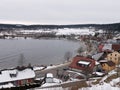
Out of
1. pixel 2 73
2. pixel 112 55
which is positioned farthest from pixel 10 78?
pixel 112 55

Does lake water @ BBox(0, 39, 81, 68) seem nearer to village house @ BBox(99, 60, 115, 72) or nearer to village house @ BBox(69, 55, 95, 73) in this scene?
village house @ BBox(69, 55, 95, 73)

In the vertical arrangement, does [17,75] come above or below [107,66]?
above

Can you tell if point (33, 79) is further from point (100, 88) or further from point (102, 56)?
point (102, 56)

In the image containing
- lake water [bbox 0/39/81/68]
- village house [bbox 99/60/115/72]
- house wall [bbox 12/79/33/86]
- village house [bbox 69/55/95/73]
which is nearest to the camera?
house wall [bbox 12/79/33/86]

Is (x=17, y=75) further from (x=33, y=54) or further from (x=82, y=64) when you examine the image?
(x=33, y=54)

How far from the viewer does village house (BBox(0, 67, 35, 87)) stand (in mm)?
23475

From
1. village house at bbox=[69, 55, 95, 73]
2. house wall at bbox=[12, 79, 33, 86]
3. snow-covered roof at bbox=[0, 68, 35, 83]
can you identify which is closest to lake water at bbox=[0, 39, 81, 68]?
village house at bbox=[69, 55, 95, 73]

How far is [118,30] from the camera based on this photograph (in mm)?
118750

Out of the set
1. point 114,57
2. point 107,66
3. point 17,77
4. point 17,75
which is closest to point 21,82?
point 17,77

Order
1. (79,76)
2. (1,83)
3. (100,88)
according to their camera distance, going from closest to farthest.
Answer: (100,88)
(1,83)
(79,76)

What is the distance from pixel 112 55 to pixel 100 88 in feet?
75.0

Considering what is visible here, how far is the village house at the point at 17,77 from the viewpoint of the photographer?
23.5 metres

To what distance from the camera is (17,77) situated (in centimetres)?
2414

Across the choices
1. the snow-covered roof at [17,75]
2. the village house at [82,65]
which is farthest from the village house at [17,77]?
the village house at [82,65]
